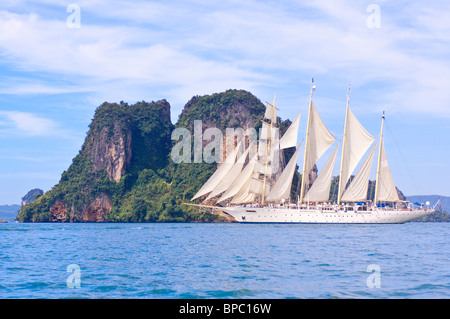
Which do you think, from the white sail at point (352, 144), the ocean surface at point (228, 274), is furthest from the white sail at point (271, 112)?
the ocean surface at point (228, 274)

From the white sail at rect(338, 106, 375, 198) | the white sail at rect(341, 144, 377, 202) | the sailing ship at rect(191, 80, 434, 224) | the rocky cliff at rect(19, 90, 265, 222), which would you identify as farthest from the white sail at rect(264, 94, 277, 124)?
the rocky cliff at rect(19, 90, 265, 222)

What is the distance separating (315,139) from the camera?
206 ft

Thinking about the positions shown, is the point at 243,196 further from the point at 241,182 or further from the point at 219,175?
the point at 219,175

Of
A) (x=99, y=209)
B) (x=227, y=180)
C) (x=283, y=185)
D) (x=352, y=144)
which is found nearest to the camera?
(x=352, y=144)

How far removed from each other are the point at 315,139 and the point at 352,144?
15.1 ft

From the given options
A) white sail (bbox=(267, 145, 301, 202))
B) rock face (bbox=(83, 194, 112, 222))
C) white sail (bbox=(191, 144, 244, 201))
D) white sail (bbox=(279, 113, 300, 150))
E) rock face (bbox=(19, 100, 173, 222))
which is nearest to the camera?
white sail (bbox=(279, 113, 300, 150))

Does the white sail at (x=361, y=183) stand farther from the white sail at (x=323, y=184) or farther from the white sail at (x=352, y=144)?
the white sail at (x=323, y=184)

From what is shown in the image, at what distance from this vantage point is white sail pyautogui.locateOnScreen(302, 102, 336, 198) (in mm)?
61812

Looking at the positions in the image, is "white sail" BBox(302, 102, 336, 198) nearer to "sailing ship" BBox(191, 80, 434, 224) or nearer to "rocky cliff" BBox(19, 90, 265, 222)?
"sailing ship" BBox(191, 80, 434, 224)

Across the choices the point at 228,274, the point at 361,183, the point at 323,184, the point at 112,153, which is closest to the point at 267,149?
the point at 323,184

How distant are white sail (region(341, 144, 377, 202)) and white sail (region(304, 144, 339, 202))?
2575mm

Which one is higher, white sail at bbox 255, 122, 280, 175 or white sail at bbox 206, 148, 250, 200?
white sail at bbox 255, 122, 280, 175
